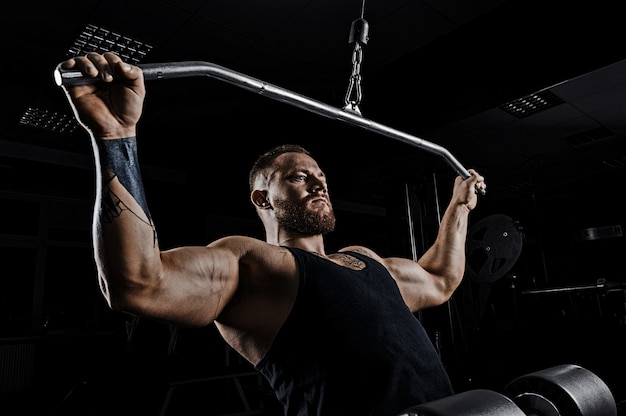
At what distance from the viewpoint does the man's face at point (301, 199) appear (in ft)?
5.09

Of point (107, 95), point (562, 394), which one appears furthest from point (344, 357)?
point (107, 95)

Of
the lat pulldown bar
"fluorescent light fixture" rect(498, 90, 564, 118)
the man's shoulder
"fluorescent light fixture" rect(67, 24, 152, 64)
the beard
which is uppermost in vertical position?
"fluorescent light fixture" rect(67, 24, 152, 64)

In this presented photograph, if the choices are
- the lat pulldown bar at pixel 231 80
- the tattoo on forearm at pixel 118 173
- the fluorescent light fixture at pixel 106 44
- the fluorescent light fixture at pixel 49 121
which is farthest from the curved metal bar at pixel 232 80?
the fluorescent light fixture at pixel 49 121

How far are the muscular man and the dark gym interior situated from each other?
57 centimetres

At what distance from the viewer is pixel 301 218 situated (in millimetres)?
1545

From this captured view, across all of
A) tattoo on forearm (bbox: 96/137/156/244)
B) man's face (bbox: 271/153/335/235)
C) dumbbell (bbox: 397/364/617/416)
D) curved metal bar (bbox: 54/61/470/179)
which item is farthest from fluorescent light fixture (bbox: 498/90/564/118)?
tattoo on forearm (bbox: 96/137/156/244)

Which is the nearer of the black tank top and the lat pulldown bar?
the lat pulldown bar

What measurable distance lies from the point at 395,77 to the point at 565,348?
270 centimetres

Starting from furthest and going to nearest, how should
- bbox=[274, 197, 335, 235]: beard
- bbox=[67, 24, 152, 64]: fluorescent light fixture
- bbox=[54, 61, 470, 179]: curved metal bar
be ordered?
bbox=[67, 24, 152, 64]: fluorescent light fixture
bbox=[274, 197, 335, 235]: beard
bbox=[54, 61, 470, 179]: curved metal bar

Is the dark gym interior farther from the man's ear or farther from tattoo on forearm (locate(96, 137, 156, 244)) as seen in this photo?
tattoo on forearm (locate(96, 137, 156, 244))

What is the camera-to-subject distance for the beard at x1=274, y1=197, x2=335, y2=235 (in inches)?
60.9

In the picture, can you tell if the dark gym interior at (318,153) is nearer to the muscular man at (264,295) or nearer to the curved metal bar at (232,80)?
the curved metal bar at (232,80)

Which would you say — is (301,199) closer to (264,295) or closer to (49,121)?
(264,295)

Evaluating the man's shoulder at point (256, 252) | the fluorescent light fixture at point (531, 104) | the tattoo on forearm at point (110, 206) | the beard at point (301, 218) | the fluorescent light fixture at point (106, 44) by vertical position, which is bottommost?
the man's shoulder at point (256, 252)
